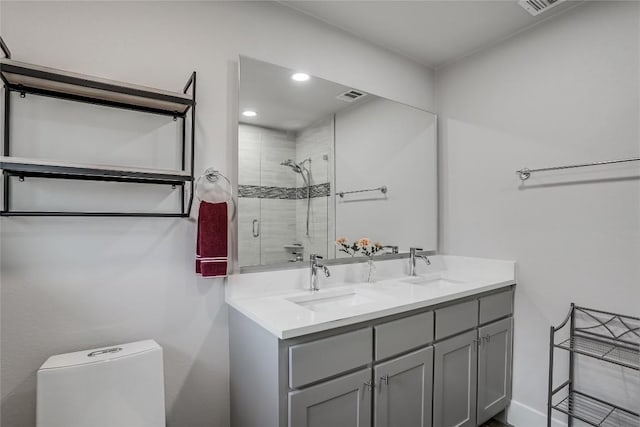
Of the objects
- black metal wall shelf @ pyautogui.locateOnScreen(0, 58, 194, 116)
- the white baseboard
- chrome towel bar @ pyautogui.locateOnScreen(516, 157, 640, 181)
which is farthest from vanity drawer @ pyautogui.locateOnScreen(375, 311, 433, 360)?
black metal wall shelf @ pyautogui.locateOnScreen(0, 58, 194, 116)

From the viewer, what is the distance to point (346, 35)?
2.20 m

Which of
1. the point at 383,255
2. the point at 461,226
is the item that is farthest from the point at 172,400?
the point at 461,226

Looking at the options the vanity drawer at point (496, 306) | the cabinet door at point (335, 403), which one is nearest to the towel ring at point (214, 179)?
the cabinet door at point (335, 403)

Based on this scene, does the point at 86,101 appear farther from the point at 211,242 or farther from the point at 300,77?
the point at 300,77

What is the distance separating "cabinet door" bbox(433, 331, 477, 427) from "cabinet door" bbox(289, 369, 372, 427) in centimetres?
50

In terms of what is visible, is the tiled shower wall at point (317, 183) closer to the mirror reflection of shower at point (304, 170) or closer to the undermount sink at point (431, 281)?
the mirror reflection of shower at point (304, 170)

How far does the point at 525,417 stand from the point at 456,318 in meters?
0.95

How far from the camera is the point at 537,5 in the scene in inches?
74.7

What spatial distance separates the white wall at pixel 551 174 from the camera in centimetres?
178

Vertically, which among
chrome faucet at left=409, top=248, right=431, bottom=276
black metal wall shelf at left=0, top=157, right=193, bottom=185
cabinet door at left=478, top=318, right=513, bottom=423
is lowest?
cabinet door at left=478, top=318, right=513, bottom=423

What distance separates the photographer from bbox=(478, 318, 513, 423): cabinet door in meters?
2.01

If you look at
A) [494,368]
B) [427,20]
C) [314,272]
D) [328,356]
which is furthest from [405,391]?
[427,20]

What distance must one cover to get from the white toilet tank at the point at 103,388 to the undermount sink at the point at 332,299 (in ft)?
2.32

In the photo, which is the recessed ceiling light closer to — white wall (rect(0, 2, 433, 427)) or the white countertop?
white wall (rect(0, 2, 433, 427))
